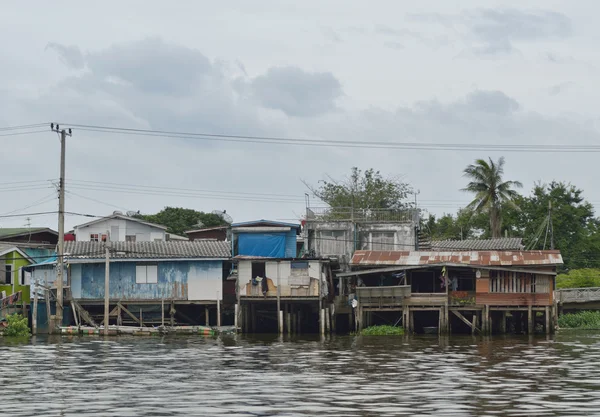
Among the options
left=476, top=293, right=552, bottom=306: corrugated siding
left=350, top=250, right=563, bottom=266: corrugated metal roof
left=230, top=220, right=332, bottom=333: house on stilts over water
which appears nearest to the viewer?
left=476, top=293, right=552, bottom=306: corrugated siding

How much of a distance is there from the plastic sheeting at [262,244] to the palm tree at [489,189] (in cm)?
2819

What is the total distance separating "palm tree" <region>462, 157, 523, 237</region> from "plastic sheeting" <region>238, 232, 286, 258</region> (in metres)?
28.2

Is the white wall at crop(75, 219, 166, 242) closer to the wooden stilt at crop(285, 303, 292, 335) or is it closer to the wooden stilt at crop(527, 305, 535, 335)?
the wooden stilt at crop(285, 303, 292, 335)

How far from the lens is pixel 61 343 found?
48562mm

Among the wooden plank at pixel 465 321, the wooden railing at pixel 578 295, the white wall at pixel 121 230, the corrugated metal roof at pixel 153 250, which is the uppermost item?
the white wall at pixel 121 230

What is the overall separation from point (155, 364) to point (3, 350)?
37.7ft

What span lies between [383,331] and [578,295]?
18.5 m

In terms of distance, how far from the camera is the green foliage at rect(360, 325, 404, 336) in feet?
176

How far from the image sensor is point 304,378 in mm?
30547

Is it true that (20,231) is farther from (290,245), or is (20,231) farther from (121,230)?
(290,245)

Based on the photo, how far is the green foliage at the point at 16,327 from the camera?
182 feet

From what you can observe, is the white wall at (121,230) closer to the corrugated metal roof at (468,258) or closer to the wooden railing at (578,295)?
the corrugated metal roof at (468,258)

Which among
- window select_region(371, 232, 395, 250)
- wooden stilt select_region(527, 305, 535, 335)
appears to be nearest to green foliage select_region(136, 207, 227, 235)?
window select_region(371, 232, 395, 250)

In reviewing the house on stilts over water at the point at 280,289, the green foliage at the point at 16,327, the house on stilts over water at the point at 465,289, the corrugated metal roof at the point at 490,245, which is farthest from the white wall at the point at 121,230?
the house on stilts over water at the point at 465,289
